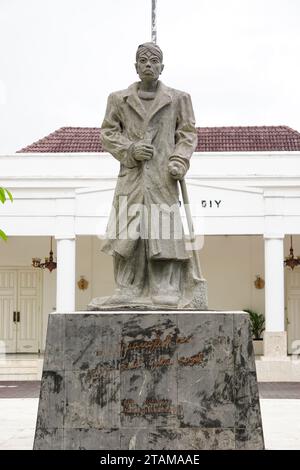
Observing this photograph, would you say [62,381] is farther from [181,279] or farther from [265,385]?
[265,385]

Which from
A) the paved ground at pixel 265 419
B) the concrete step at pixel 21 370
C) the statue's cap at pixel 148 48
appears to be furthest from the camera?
the concrete step at pixel 21 370

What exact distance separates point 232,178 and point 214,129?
22.5 ft

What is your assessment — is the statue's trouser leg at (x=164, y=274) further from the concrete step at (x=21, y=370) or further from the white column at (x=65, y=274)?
the concrete step at (x=21, y=370)

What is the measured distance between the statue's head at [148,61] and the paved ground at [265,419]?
Answer: 10.7ft

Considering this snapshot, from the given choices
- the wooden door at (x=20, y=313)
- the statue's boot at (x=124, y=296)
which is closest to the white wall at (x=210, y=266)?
the wooden door at (x=20, y=313)

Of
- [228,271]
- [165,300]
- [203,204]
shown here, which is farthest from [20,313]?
[165,300]

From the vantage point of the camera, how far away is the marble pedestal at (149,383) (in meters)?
6.36

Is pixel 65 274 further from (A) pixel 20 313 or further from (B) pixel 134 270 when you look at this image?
(B) pixel 134 270

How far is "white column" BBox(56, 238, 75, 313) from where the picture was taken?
60.7 feet

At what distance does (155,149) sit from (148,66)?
26.6 inches

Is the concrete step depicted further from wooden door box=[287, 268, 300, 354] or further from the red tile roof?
wooden door box=[287, 268, 300, 354]

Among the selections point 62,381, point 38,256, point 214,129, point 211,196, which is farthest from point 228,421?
point 214,129

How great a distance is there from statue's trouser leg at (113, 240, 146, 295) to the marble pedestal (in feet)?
2.31
